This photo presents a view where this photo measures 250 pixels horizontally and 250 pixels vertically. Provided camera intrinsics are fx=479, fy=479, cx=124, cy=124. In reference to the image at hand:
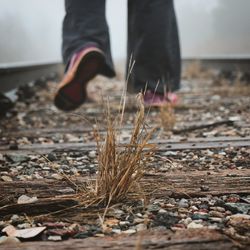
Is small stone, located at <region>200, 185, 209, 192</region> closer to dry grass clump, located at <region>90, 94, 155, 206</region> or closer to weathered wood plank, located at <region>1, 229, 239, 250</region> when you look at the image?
dry grass clump, located at <region>90, 94, 155, 206</region>

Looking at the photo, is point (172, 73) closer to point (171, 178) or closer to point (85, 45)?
point (85, 45)

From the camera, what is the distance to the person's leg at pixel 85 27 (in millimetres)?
3078

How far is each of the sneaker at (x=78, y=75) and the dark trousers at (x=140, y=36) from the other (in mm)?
79

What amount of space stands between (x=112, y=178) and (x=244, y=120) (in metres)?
1.89

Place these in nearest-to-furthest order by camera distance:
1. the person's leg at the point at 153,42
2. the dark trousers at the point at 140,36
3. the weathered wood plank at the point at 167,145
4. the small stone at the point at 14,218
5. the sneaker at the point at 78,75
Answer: the small stone at the point at 14,218 → the weathered wood plank at the point at 167,145 → the sneaker at the point at 78,75 → the dark trousers at the point at 140,36 → the person's leg at the point at 153,42

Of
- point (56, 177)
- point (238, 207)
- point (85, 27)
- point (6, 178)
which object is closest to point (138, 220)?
point (238, 207)

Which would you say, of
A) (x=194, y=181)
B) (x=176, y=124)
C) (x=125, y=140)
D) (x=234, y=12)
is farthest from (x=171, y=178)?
(x=234, y=12)

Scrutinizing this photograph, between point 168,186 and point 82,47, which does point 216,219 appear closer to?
point 168,186

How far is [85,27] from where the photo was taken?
3.10 meters

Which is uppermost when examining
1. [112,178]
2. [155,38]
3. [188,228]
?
[155,38]

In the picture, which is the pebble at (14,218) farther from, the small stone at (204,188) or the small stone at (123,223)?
the small stone at (204,188)

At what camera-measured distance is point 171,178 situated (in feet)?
5.28

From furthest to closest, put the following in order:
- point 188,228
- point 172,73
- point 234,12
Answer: point 234,12 → point 172,73 → point 188,228

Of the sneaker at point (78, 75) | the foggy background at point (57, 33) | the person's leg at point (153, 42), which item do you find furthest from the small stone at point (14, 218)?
the foggy background at point (57, 33)
